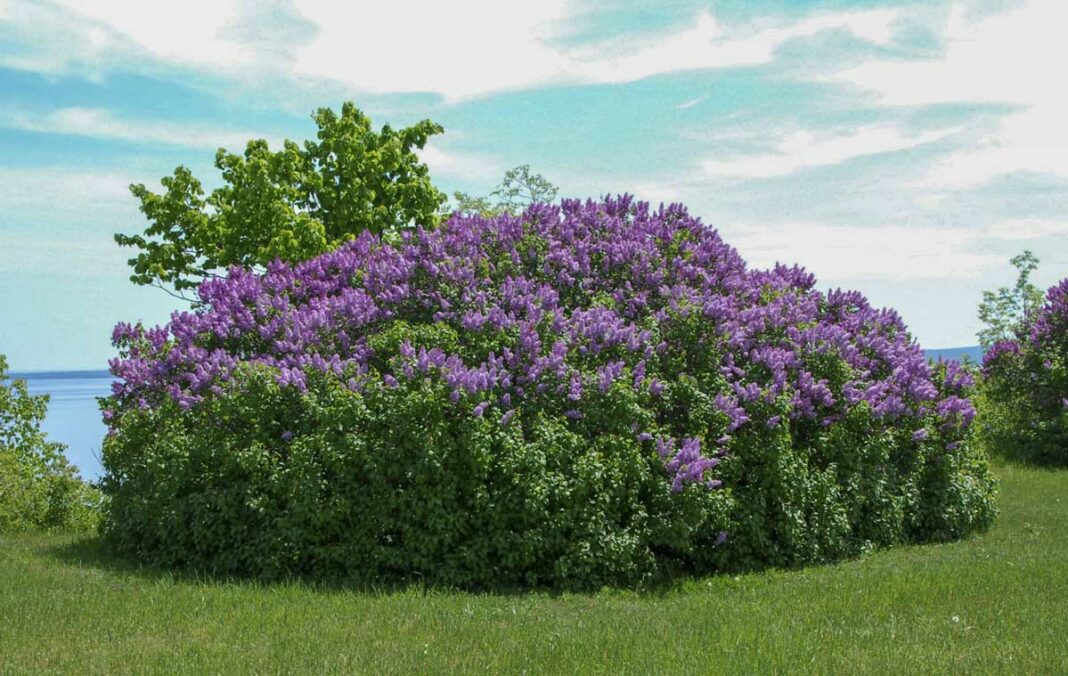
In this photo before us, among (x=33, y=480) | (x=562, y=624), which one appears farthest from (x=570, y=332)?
A: (x=33, y=480)

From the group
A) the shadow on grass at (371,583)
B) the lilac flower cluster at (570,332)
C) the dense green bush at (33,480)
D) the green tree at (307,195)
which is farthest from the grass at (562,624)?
the green tree at (307,195)

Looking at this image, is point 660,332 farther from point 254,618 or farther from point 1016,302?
point 1016,302

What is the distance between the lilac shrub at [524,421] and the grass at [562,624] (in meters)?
0.52

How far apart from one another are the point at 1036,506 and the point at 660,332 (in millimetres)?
7434

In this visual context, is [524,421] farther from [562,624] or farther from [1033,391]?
[1033,391]

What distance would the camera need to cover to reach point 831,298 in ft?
45.4

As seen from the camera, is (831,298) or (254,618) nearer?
(254,618)

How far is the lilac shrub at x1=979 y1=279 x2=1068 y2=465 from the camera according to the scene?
20.9 m

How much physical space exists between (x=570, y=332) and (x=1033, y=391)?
49.7 feet

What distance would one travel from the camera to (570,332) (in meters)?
10.8

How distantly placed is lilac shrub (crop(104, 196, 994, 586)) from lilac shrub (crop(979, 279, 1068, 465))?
353 inches

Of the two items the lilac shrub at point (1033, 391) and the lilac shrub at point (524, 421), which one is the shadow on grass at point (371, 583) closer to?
the lilac shrub at point (524, 421)

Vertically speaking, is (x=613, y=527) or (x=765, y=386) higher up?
(x=765, y=386)

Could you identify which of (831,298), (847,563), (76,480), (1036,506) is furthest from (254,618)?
(1036,506)
